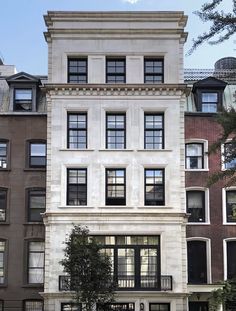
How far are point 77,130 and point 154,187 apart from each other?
5.35 metres

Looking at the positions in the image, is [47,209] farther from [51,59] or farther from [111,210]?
[51,59]

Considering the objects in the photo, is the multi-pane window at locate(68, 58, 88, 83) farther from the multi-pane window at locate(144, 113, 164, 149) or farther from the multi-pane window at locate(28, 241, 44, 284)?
the multi-pane window at locate(28, 241, 44, 284)

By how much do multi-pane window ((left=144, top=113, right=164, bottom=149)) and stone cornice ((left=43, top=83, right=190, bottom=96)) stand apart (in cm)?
129

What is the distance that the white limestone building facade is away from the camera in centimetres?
3762

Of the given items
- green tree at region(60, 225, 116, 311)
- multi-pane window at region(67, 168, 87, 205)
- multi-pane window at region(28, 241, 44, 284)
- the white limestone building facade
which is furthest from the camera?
multi-pane window at region(28, 241, 44, 284)

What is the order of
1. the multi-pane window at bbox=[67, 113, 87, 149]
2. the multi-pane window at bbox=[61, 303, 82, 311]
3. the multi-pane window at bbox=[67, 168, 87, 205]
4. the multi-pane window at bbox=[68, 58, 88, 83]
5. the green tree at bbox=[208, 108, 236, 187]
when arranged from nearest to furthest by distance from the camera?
1. the green tree at bbox=[208, 108, 236, 187]
2. the multi-pane window at bbox=[61, 303, 82, 311]
3. the multi-pane window at bbox=[67, 168, 87, 205]
4. the multi-pane window at bbox=[67, 113, 87, 149]
5. the multi-pane window at bbox=[68, 58, 88, 83]

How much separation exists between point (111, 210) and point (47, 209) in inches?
137

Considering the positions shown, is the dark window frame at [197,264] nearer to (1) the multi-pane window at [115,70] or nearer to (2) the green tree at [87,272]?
(2) the green tree at [87,272]

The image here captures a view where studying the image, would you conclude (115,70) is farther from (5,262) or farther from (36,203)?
(5,262)

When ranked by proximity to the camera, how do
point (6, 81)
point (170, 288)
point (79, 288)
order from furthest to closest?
point (6, 81)
point (170, 288)
point (79, 288)

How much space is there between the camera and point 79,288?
34.7 metres

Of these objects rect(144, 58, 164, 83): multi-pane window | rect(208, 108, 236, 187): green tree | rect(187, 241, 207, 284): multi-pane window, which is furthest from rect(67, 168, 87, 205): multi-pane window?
rect(208, 108, 236, 187): green tree

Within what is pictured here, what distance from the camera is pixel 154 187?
128 ft

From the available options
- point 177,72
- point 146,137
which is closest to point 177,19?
point 177,72
